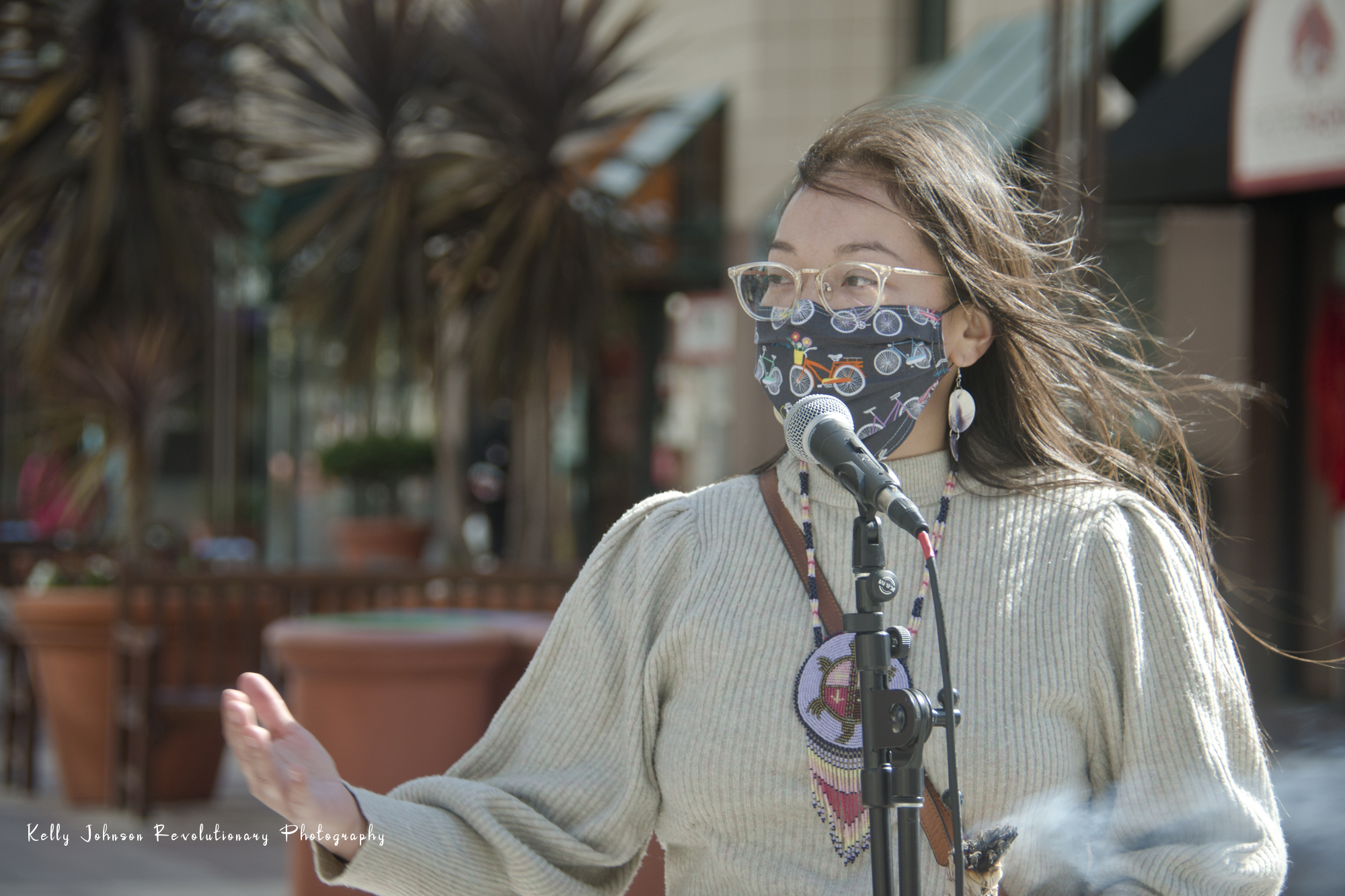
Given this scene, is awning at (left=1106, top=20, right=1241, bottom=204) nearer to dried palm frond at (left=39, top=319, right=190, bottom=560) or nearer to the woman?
the woman

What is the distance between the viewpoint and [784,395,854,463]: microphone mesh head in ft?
5.55

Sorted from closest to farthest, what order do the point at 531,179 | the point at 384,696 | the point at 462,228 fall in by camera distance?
the point at 384,696
the point at 531,179
the point at 462,228

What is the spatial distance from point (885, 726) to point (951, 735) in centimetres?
8

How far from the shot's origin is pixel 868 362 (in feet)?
6.36

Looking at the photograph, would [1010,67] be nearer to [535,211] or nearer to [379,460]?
[535,211]

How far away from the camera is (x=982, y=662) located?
183cm

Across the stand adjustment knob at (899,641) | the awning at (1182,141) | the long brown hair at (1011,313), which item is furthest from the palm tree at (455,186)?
the stand adjustment knob at (899,641)

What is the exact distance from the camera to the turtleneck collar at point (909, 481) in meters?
1.98

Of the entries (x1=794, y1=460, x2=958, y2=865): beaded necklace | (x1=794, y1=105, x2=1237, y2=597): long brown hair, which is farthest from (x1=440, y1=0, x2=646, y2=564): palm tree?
(x1=794, y1=460, x2=958, y2=865): beaded necklace

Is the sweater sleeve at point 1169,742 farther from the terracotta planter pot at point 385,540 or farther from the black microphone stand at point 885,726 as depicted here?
the terracotta planter pot at point 385,540

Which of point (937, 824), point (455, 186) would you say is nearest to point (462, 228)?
point (455, 186)

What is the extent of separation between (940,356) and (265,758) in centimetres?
107

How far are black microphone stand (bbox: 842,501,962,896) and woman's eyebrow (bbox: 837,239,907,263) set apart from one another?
476mm

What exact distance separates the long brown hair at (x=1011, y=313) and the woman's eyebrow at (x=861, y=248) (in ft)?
0.21
